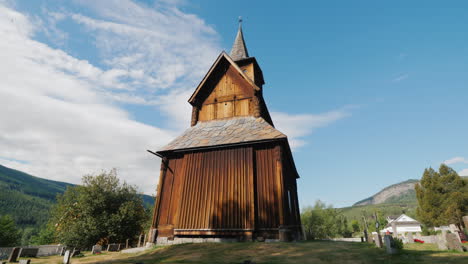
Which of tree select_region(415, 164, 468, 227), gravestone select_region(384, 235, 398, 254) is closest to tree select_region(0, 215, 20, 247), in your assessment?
gravestone select_region(384, 235, 398, 254)

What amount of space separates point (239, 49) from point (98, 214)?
2697cm

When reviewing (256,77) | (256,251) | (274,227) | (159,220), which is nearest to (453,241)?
(274,227)

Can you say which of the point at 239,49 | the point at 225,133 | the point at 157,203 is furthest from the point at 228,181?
the point at 239,49

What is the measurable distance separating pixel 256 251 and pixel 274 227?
3.04 metres

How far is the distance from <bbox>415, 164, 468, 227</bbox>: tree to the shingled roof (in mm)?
46889

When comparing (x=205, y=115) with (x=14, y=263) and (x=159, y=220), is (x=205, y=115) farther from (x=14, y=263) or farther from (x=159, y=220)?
(x=14, y=263)

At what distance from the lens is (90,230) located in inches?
1088

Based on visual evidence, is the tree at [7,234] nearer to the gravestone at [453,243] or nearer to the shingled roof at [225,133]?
the shingled roof at [225,133]

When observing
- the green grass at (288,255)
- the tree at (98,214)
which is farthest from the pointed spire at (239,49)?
the tree at (98,214)

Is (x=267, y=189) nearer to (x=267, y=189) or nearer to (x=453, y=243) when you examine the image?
(x=267, y=189)

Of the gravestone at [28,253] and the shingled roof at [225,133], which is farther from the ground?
the shingled roof at [225,133]

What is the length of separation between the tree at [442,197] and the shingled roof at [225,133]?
4689cm

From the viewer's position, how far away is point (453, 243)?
10.5m

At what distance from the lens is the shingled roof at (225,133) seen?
15492 millimetres
